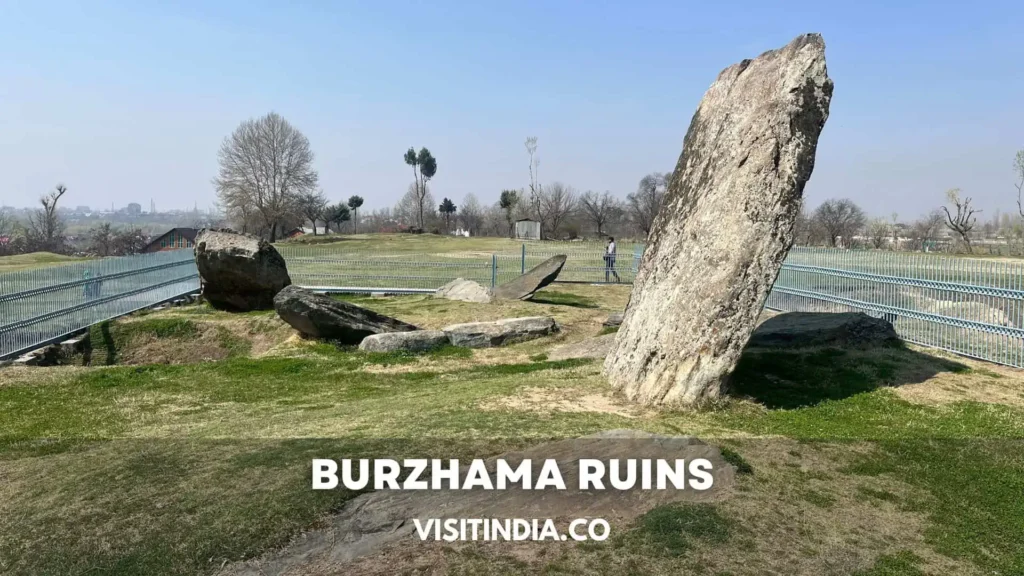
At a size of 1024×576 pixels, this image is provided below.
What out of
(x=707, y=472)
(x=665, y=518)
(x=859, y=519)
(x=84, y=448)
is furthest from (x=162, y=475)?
(x=859, y=519)

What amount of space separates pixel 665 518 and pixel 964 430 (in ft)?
14.4

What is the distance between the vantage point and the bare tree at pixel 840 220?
5714cm

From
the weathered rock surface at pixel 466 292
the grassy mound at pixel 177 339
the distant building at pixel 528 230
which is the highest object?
the distant building at pixel 528 230

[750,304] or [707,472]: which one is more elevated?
[750,304]

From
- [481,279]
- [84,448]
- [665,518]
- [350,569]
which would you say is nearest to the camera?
[350,569]

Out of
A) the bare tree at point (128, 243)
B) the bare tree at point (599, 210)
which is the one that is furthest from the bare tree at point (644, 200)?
the bare tree at point (128, 243)

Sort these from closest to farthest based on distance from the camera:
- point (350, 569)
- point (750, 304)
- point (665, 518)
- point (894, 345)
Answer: point (350, 569)
point (665, 518)
point (750, 304)
point (894, 345)

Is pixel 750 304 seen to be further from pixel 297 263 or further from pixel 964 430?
pixel 297 263

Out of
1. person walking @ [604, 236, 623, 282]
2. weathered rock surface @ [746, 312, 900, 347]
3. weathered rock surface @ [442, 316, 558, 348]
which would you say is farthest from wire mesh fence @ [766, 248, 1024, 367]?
person walking @ [604, 236, 623, 282]

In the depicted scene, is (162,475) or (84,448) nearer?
(162,475)

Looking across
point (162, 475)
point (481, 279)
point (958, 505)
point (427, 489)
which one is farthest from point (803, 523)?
point (481, 279)

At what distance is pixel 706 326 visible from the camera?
7871mm

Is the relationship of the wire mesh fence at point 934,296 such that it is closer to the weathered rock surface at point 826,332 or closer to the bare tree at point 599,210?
the weathered rock surface at point 826,332

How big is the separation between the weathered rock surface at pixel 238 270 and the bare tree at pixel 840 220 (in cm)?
4708
